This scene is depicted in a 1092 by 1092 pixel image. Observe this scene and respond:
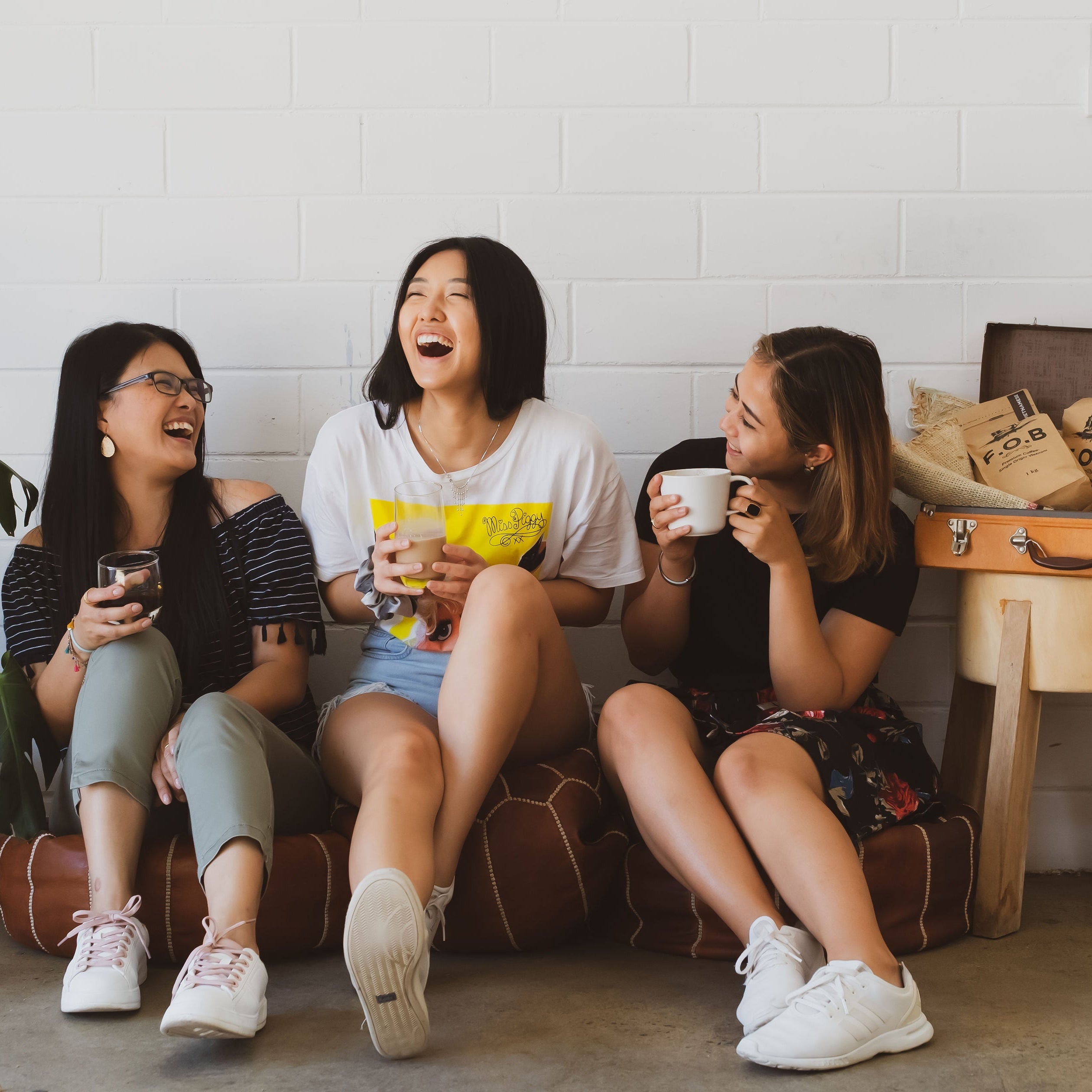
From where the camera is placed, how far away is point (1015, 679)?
5.92 feet

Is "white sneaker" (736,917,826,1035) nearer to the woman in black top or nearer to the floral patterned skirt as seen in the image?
the woman in black top

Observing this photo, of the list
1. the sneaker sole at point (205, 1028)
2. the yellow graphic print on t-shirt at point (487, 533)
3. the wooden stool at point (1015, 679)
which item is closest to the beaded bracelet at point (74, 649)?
Result: the yellow graphic print on t-shirt at point (487, 533)

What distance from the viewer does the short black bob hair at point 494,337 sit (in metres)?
1.83

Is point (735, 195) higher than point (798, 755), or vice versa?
point (735, 195)

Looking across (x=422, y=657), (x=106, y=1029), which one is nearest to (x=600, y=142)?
(x=422, y=657)

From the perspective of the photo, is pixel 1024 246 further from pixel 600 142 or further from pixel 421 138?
pixel 421 138

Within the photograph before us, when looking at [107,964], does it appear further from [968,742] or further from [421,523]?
[968,742]

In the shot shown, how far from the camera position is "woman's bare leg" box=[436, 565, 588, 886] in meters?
1.53

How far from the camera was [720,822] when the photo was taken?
4.94 ft

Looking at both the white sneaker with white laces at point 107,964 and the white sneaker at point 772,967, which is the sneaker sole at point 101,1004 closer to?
the white sneaker with white laces at point 107,964

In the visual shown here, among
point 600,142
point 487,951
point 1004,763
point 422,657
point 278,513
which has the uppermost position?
point 600,142

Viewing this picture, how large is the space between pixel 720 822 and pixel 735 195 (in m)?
1.27

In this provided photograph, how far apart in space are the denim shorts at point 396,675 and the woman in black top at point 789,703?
26 centimetres

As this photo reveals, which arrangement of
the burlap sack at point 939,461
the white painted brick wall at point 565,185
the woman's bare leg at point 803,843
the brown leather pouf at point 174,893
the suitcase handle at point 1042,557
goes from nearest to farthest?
the woman's bare leg at point 803,843, the brown leather pouf at point 174,893, the suitcase handle at point 1042,557, the burlap sack at point 939,461, the white painted brick wall at point 565,185
